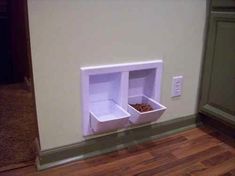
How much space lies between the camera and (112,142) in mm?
1387

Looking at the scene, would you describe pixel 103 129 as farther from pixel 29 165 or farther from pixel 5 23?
pixel 5 23

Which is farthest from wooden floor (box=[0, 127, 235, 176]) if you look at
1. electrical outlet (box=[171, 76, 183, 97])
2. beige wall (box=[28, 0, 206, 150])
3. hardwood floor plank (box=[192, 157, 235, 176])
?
electrical outlet (box=[171, 76, 183, 97])

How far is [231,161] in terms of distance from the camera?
1312 mm

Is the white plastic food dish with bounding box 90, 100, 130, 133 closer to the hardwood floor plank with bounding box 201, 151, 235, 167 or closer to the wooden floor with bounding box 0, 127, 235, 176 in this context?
the wooden floor with bounding box 0, 127, 235, 176

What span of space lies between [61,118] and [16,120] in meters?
0.64

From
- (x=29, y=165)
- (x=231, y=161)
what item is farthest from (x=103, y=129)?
(x=231, y=161)

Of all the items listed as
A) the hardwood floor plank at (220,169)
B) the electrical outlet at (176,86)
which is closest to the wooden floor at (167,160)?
the hardwood floor plank at (220,169)

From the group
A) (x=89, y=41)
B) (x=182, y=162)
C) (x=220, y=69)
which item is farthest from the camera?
(x=220, y=69)

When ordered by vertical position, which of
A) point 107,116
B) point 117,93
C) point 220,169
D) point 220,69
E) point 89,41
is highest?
point 89,41

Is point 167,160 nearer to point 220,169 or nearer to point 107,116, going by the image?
point 220,169

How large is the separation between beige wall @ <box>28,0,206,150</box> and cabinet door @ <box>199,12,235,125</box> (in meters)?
0.09

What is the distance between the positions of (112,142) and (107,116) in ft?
0.46

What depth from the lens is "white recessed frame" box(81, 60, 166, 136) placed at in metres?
1.24

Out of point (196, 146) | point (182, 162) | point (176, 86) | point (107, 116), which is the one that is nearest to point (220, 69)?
point (176, 86)
